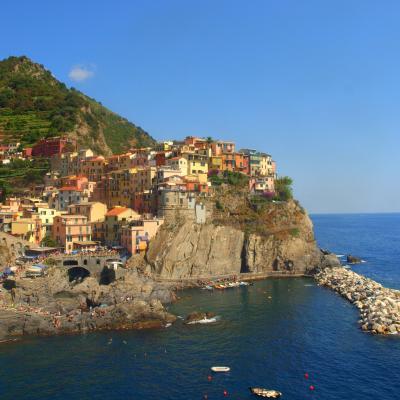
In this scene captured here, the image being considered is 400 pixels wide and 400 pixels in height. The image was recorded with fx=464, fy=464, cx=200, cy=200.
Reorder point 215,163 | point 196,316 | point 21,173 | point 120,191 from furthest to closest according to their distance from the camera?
point 215,163 < point 21,173 < point 120,191 < point 196,316

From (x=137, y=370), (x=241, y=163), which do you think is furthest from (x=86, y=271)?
(x=241, y=163)

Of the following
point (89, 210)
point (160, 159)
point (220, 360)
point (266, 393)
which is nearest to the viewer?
point (266, 393)

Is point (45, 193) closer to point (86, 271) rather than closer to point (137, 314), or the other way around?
point (86, 271)

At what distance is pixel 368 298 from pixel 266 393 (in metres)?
34.1

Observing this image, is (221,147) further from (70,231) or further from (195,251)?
(70,231)

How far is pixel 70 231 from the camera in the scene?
78.3m

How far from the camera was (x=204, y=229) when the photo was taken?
8519cm

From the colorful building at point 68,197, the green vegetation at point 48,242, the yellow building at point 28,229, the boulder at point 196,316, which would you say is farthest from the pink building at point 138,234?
the boulder at point 196,316

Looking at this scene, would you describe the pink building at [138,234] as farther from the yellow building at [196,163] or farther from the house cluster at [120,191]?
the yellow building at [196,163]

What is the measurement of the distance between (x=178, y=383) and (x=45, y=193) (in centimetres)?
6268

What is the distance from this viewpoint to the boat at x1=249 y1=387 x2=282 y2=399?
1465 inches

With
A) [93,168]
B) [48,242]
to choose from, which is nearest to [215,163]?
[93,168]

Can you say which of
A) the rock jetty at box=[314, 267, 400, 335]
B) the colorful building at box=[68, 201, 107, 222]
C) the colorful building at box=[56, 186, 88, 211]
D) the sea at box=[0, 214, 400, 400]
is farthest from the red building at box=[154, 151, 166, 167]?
the sea at box=[0, 214, 400, 400]

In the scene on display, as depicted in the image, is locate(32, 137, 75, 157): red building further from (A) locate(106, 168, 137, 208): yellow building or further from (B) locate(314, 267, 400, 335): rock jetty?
(B) locate(314, 267, 400, 335): rock jetty
